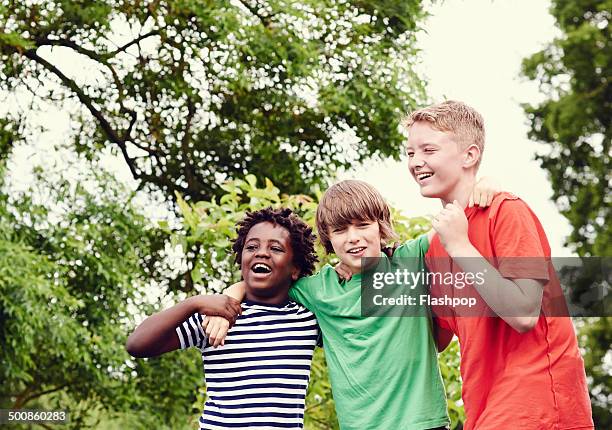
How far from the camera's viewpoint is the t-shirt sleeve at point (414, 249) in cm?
239

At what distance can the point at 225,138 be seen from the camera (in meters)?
7.70

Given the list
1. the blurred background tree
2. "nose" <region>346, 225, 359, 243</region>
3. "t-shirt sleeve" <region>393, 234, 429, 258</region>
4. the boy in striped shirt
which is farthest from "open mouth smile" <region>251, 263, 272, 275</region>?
the blurred background tree

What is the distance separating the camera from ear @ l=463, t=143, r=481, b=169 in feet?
7.64

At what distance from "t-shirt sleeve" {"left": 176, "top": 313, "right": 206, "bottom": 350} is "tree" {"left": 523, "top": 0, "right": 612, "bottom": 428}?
908 centimetres

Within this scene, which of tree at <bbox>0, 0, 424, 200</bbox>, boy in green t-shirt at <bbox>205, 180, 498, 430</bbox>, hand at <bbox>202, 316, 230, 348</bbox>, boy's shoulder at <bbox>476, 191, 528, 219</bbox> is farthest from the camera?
tree at <bbox>0, 0, 424, 200</bbox>

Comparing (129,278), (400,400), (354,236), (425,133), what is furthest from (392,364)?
(129,278)

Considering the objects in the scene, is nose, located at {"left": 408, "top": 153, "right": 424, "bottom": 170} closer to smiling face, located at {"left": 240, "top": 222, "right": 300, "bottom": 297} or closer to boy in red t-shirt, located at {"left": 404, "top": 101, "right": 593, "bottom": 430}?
boy in red t-shirt, located at {"left": 404, "top": 101, "right": 593, "bottom": 430}

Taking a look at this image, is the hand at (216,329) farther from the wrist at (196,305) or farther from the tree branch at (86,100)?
the tree branch at (86,100)

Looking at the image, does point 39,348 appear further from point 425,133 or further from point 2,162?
point 425,133

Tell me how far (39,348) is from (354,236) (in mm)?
4711

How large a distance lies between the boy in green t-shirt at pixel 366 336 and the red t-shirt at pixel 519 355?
130mm

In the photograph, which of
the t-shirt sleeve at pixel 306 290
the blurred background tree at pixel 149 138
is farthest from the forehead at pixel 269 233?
the blurred background tree at pixel 149 138

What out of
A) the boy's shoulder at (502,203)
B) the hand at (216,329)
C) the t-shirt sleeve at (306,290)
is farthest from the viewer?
the t-shirt sleeve at (306,290)

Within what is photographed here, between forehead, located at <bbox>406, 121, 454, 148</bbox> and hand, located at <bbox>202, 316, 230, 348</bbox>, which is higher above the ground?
forehead, located at <bbox>406, 121, 454, 148</bbox>
